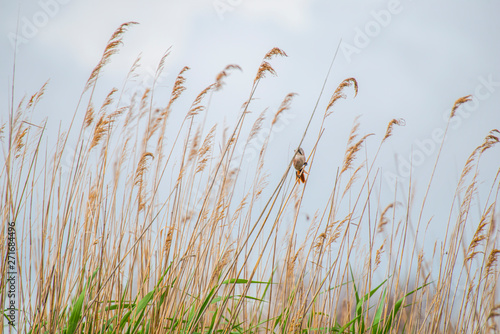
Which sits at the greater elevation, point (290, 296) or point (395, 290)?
point (395, 290)

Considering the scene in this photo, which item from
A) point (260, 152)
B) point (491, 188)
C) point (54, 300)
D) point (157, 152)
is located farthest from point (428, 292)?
point (54, 300)

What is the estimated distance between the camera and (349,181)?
2.77m

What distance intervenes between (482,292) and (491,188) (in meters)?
0.77

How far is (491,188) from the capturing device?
115 inches

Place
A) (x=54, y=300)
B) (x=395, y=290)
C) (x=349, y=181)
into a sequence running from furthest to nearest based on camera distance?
(x=349, y=181) < (x=395, y=290) < (x=54, y=300)

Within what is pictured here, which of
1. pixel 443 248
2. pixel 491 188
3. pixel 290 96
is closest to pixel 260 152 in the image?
pixel 290 96

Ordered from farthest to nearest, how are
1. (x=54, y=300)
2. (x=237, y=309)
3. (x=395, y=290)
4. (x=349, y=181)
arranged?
(x=349, y=181) → (x=395, y=290) → (x=54, y=300) → (x=237, y=309)

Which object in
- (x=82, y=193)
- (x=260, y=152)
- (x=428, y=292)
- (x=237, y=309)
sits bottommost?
(x=237, y=309)

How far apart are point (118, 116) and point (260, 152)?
40.5 inches

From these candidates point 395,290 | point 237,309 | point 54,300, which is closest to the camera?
point 237,309

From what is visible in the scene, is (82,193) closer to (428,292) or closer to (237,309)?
(237,309)

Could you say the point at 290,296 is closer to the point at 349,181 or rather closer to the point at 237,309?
the point at 237,309

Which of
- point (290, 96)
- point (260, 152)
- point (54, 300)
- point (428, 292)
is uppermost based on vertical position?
point (290, 96)

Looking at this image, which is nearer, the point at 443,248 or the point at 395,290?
the point at 395,290
